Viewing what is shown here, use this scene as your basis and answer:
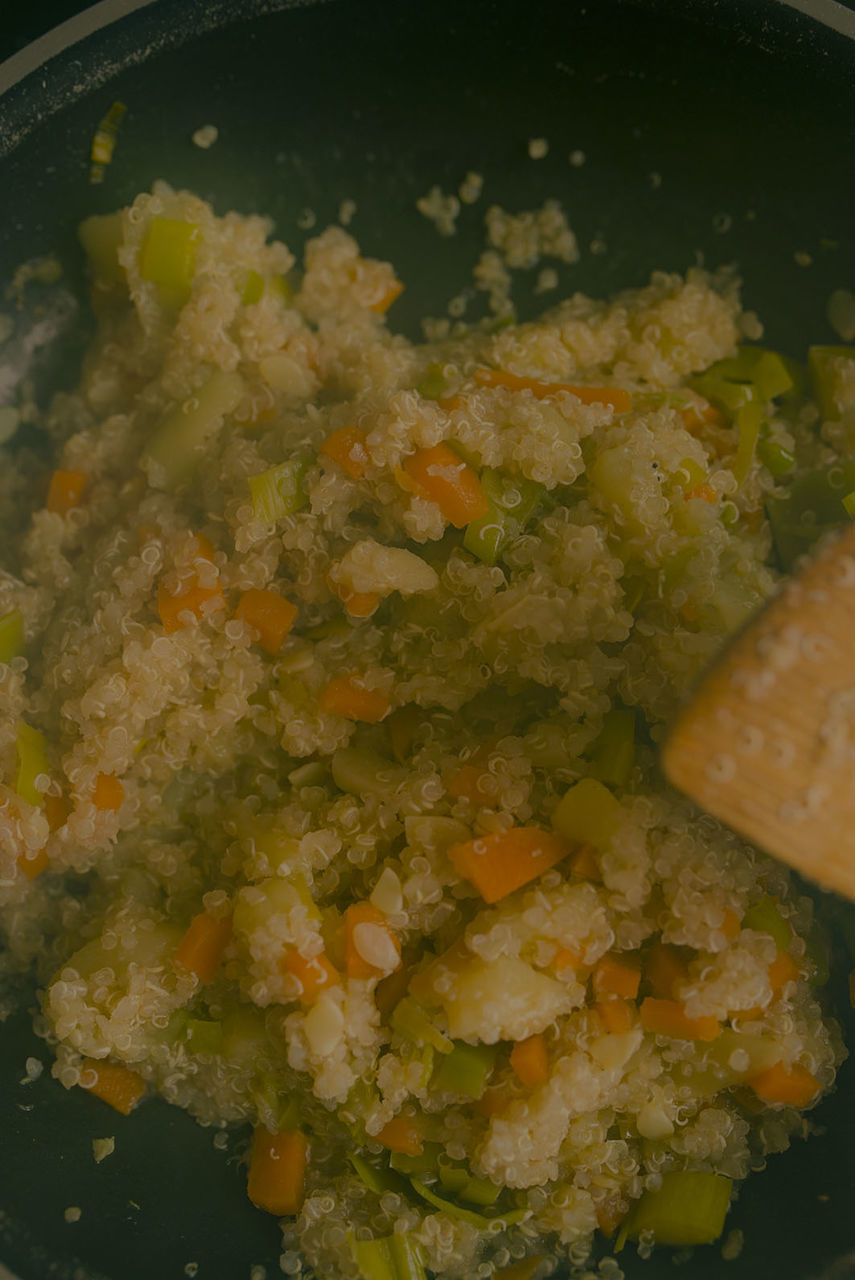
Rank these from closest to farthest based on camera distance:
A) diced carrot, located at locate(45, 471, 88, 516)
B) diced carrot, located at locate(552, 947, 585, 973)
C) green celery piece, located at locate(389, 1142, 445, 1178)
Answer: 1. diced carrot, located at locate(552, 947, 585, 973)
2. green celery piece, located at locate(389, 1142, 445, 1178)
3. diced carrot, located at locate(45, 471, 88, 516)

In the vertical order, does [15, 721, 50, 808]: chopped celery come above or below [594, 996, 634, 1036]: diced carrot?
above

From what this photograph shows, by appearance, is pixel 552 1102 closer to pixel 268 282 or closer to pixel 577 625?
pixel 577 625

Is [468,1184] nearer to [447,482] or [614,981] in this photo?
[614,981]

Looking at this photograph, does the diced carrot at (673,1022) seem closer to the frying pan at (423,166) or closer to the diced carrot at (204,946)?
the frying pan at (423,166)

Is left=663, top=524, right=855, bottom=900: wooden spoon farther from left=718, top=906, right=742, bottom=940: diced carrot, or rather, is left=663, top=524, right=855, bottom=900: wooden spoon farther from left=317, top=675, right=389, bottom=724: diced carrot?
left=317, top=675, right=389, bottom=724: diced carrot

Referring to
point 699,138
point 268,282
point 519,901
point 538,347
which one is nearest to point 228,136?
point 268,282

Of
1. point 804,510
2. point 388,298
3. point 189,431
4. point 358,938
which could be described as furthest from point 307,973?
point 388,298

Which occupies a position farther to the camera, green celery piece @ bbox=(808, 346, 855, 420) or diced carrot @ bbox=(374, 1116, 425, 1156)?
green celery piece @ bbox=(808, 346, 855, 420)

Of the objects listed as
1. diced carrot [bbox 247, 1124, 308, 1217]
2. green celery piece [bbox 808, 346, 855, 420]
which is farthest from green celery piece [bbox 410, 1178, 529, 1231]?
green celery piece [bbox 808, 346, 855, 420]
